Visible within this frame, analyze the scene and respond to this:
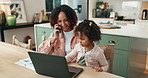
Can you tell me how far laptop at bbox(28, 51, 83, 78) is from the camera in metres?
0.88

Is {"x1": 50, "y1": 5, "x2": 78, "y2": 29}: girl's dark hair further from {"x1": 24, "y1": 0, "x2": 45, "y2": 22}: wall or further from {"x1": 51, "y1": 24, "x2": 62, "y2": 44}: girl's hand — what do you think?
{"x1": 24, "y1": 0, "x2": 45, "y2": 22}: wall

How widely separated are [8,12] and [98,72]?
2.75m

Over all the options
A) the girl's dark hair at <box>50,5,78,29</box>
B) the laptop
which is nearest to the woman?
the girl's dark hair at <box>50,5,78,29</box>

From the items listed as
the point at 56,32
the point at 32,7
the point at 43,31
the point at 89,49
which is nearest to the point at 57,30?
the point at 56,32

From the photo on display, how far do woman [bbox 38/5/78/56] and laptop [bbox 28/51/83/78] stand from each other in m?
0.49

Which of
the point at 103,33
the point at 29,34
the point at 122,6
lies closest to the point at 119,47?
the point at 103,33

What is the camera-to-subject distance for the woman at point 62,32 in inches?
52.3

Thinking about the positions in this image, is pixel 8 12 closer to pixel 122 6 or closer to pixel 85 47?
pixel 85 47

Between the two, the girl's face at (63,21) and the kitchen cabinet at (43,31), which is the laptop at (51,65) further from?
the kitchen cabinet at (43,31)

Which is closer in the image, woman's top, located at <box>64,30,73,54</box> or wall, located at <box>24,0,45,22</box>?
woman's top, located at <box>64,30,73,54</box>

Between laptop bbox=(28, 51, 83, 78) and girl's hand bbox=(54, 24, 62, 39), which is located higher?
girl's hand bbox=(54, 24, 62, 39)

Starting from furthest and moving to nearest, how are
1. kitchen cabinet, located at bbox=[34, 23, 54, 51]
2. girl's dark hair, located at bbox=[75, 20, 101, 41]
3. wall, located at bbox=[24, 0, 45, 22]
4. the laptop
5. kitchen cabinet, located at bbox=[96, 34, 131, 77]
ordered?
wall, located at bbox=[24, 0, 45, 22] < kitchen cabinet, located at bbox=[34, 23, 54, 51] < kitchen cabinet, located at bbox=[96, 34, 131, 77] < girl's dark hair, located at bbox=[75, 20, 101, 41] < the laptop

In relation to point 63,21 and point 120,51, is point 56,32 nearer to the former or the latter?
point 63,21

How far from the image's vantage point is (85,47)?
1156 millimetres
